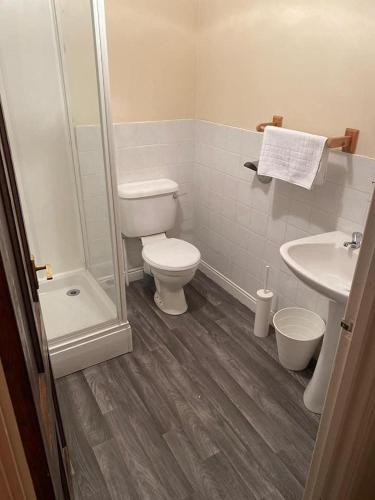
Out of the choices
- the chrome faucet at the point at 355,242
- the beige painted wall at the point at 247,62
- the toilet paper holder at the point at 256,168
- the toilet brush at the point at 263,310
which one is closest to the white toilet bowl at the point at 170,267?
the toilet brush at the point at 263,310

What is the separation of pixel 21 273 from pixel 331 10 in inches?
68.0

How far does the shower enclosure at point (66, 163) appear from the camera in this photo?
188 cm

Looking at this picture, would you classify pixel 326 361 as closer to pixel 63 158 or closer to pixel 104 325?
pixel 104 325

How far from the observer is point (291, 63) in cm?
192

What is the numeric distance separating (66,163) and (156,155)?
0.65 m

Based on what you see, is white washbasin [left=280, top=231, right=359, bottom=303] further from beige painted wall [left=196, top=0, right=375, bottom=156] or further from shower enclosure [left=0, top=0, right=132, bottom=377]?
shower enclosure [left=0, top=0, right=132, bottom=377]

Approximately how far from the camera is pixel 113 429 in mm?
1773

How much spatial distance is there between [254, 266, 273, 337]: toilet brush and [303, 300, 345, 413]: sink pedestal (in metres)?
0.51

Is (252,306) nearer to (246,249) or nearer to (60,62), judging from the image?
(246,249)

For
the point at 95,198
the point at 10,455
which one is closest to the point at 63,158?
the point at 95,198

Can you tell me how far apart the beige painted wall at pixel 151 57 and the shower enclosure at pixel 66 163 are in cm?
36

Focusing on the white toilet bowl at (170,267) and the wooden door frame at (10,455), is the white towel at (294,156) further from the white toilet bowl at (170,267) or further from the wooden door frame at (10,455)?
the wooden door frame at (10,455)

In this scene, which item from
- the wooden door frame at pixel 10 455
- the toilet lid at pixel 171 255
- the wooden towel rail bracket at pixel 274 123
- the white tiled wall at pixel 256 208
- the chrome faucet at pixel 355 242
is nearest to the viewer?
the wooden door frame at pixel 10 455

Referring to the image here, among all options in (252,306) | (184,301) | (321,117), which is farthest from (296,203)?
(184,301)
